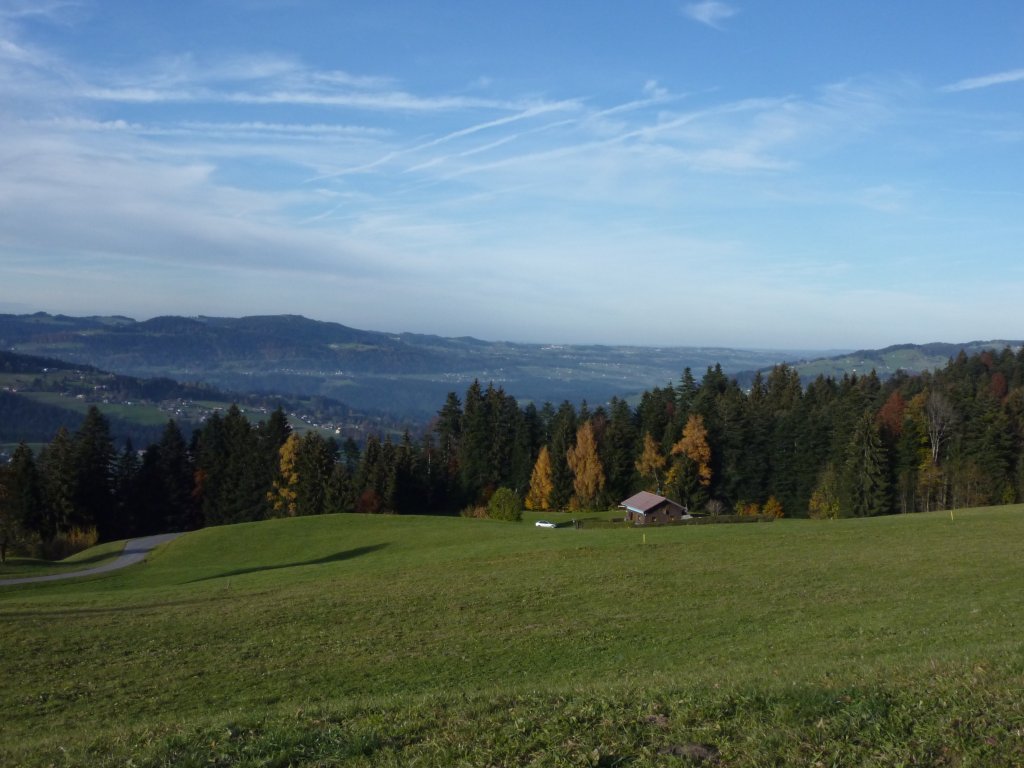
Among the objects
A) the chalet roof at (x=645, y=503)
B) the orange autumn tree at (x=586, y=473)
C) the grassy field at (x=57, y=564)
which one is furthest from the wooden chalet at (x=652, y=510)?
the grassy field at (x=57, y=564)

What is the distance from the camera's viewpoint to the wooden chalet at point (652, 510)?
55969 millimetres

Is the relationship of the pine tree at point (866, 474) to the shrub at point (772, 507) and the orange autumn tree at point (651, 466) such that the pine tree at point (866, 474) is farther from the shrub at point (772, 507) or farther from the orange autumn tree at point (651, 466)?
the orange autumn tree at point (651, 466)

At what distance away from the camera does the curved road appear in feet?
115

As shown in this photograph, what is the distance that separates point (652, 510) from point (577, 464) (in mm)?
15722

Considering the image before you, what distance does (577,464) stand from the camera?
234ft

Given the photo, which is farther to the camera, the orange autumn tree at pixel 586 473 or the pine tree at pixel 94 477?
the orange autumn tree at pixel 586 473

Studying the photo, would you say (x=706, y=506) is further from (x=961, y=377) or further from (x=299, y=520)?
(x=961, y=377)

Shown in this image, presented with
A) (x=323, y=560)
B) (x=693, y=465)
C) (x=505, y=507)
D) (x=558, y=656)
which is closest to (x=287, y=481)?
(x=505, y=507)

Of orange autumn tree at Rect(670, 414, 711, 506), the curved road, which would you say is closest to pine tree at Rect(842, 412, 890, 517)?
orange autumn tree at Rect(670, 414, 711, 506)

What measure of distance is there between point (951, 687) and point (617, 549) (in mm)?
23560

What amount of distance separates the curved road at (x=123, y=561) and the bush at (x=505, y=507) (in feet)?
78.3

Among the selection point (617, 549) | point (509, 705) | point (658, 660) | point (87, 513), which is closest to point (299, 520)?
point (87, 513)

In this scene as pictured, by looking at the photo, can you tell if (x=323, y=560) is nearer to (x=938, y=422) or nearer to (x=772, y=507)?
(x=772, y=507)

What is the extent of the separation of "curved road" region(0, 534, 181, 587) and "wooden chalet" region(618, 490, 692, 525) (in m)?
32.2
